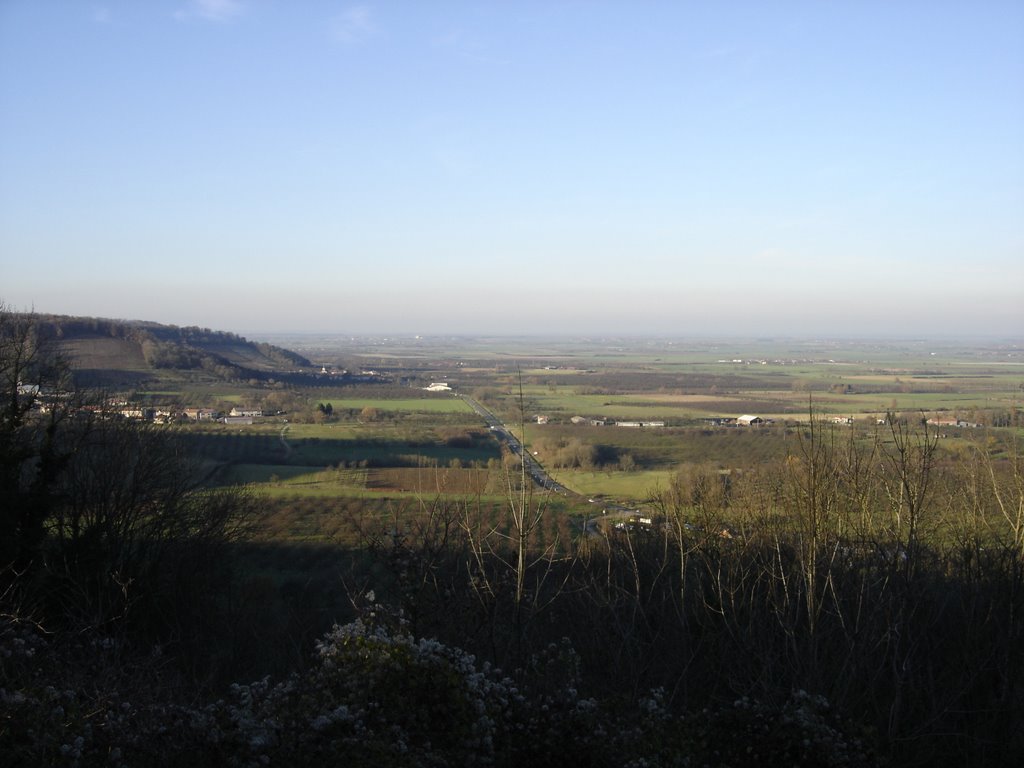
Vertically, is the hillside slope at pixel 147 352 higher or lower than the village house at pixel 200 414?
higher

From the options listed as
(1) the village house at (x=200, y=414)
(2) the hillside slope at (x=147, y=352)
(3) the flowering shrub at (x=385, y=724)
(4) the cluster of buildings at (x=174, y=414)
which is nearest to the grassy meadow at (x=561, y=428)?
(4) the cluster of buildings at (x=174, y=414)

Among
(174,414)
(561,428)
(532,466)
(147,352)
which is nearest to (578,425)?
(561,428)

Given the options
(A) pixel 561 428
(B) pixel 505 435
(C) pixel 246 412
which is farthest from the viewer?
(C) pixel 246 412

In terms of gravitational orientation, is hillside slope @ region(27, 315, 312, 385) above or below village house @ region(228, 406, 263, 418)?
above

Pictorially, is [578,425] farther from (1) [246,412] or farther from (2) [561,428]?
(1) [246,412]

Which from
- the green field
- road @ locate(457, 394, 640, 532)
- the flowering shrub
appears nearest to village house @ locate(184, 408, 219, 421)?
the green field

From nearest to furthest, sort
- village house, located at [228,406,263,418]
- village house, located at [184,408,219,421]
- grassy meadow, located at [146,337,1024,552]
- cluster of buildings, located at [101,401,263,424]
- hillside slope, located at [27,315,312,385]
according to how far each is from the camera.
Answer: grassy meadow, located at [146,337,1024,552]
cluster of buildings, located at [101,401,263,424]
village house, located at [184,408,219,421]
hillside slope, located at [27,315,312,385]
village house, located at [228,406,263,418]

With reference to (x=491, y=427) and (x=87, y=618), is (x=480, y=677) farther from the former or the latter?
(x=491, y=427)

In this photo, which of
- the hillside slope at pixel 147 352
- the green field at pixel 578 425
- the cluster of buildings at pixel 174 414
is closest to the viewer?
the green field at pixel 578 425

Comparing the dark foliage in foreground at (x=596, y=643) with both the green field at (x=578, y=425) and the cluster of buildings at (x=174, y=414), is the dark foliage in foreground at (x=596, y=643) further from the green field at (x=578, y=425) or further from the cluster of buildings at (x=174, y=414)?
the cluster of buildings at (x=174, y=414)

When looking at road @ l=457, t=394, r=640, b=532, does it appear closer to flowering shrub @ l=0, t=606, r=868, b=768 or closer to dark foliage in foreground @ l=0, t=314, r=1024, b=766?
dark foliage in foreground @ l=0, t=314, r=1024, b=766

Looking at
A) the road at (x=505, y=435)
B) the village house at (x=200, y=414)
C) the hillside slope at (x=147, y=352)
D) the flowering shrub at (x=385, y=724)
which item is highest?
the hillside slope at (x=147, y=352)
